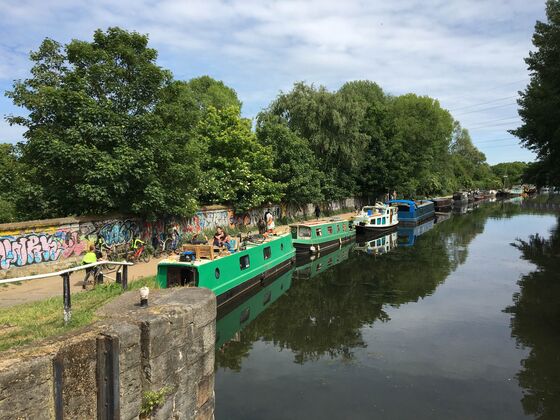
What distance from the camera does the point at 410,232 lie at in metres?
37.4

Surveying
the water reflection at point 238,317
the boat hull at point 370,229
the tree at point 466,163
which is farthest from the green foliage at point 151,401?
the tree at point 466,163

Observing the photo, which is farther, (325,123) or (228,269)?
(325,123)

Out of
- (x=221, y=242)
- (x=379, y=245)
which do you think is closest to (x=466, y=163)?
(x=379, y=245)

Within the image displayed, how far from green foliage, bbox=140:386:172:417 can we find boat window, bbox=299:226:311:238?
65.5 feet

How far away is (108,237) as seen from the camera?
16938mm

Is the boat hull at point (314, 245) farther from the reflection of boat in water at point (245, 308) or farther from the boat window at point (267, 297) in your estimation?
the boat window at point (267, 297)

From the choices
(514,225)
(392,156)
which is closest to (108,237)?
(392,156)

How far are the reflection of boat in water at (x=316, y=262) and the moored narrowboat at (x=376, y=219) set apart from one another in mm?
5287

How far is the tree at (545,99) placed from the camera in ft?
76.3

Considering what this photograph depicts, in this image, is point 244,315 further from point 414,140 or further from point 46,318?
point 414,140

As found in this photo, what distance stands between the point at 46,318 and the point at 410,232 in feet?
114

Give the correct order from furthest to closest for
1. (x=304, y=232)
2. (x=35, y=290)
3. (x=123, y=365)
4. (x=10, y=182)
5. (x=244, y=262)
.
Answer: (x=304, y=232) → (x=10, y=182) → (x=244, y=262) → (x=35, y=290) → (x=123, y=365)

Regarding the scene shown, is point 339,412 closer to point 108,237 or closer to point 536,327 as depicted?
point 536,327

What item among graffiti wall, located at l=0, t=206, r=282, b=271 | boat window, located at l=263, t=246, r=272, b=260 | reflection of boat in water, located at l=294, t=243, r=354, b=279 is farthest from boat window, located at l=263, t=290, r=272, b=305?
graffiti wall, located at l=0, t=206, r=282, b=271
